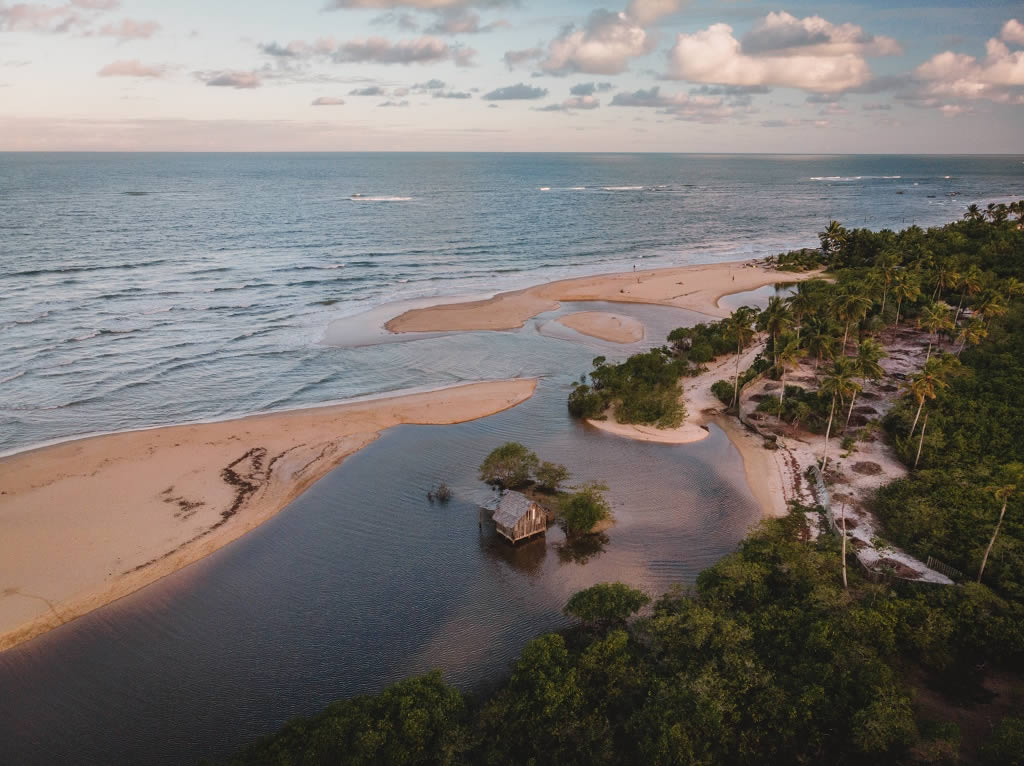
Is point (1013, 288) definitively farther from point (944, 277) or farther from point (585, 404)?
point (585, 404)

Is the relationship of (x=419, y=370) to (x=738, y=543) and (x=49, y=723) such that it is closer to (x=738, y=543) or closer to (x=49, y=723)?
(x=738, y=543)

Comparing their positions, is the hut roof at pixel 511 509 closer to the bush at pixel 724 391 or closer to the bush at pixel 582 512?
the bush at pixel 582 512

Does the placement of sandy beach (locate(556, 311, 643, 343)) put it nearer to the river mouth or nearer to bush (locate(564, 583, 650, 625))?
the river mouth

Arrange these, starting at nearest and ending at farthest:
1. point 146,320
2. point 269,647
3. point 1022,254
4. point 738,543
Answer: point 269,647 < point 738,543 < point 146,320 < point 1022,254

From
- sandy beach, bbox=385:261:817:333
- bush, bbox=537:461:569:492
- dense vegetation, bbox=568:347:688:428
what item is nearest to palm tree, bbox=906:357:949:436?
dense vegetation, bbox=568:347:688:428

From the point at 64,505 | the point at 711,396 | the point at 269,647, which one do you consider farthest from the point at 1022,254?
the point at 64,505

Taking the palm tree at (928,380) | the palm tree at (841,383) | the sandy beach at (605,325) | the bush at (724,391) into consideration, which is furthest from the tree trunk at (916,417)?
the sandy beach at (605,325)

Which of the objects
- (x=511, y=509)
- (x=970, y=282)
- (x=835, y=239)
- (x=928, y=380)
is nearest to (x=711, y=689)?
(x=511, y=509)

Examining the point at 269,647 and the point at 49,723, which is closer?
the point at 49,723
